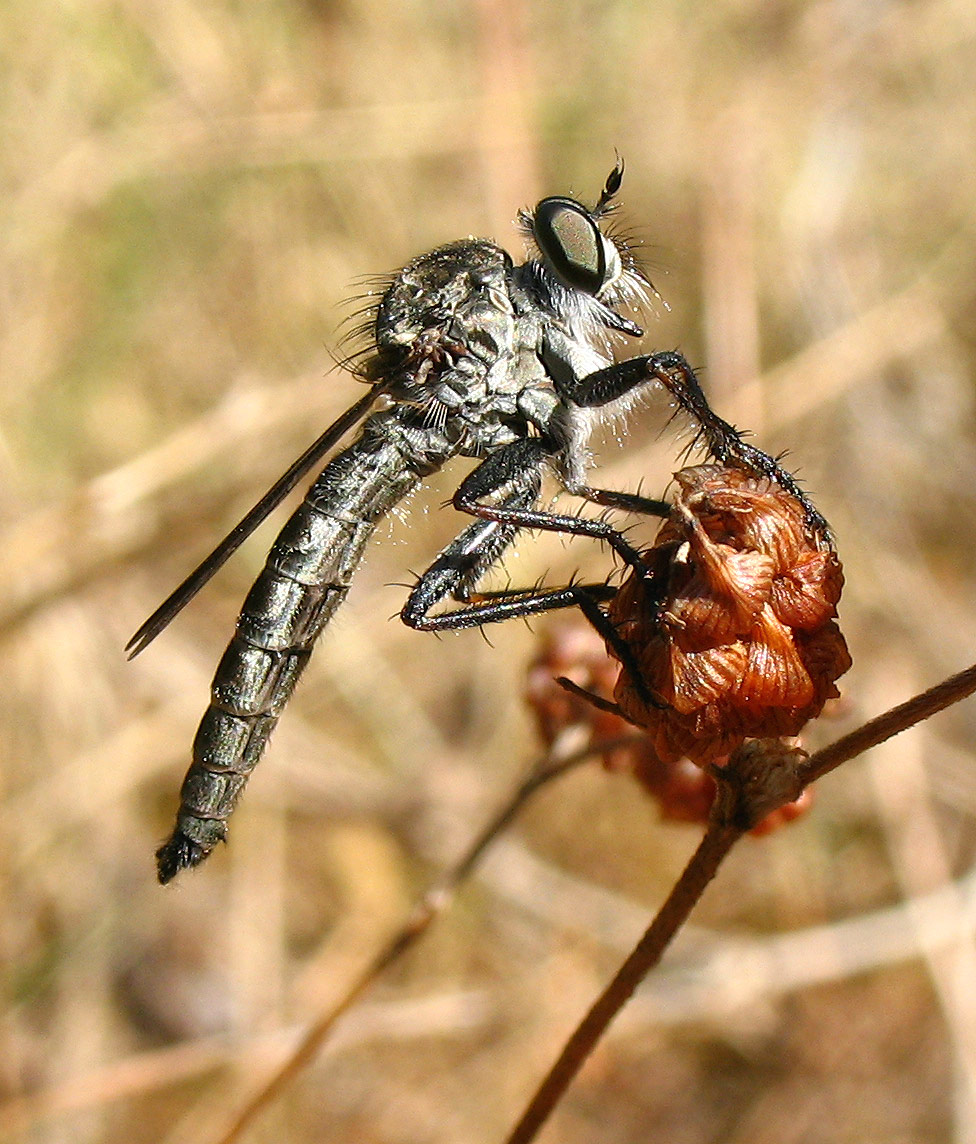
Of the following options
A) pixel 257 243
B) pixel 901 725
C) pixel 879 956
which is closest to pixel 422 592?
pixel 901 725

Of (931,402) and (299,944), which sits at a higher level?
(931,402)

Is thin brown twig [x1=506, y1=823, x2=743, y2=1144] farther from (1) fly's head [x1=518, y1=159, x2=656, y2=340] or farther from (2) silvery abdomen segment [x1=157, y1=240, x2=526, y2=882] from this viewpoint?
(1) fly's head [x1=518, y1=159, x2=656, y2=340]

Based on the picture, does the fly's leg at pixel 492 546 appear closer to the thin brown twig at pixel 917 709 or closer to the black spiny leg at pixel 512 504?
the black spiny leg at pixel 512 504

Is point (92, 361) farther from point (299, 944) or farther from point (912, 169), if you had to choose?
point (912, 169)

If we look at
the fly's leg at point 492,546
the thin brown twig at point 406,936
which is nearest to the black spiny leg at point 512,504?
the fly's leg at point 492,546

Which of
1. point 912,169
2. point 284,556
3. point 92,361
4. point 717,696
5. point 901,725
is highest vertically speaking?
point 92,361

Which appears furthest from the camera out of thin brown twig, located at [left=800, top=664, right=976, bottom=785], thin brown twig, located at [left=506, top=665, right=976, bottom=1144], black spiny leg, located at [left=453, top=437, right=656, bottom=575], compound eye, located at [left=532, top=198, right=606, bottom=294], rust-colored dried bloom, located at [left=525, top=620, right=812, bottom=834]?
compound eye, located at [left=532, top=198, right=606, bottom=294]

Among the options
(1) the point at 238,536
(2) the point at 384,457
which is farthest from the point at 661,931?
(2) the point at 384,457

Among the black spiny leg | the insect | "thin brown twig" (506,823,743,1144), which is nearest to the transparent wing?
the insect
